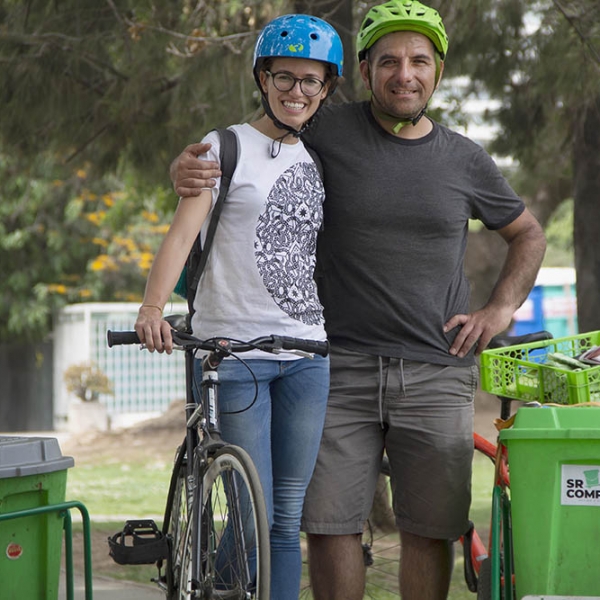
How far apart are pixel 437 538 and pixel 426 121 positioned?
1.42 metres

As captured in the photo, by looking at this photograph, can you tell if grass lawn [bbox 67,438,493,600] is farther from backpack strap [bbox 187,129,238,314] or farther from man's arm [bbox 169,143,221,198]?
man's arm [bbox 169,143,221,198]

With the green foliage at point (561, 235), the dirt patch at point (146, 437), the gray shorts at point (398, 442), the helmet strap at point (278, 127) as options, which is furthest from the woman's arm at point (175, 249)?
the green foliage at point (561, 235)

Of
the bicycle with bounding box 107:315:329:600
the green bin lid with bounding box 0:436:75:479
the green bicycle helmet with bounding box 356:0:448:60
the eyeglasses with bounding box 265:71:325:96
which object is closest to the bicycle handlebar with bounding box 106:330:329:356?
the bicycle with bounding box 107:315:329:600

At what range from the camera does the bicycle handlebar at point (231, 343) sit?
3.22 m

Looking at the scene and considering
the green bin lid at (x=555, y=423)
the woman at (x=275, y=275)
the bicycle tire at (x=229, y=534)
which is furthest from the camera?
the woman at (x=275, y=275)

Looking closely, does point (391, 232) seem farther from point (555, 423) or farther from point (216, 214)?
point (555, 423)

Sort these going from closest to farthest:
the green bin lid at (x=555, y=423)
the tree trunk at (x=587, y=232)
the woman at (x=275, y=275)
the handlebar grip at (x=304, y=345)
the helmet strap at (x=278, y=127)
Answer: the green bin lid at (x=555, y=423), the handlebar grip at (x=304, y=345), the woman at (x=275, y=275), the helmet strap at (x=278, y=127), the tree trunk at (x=587, y=232)

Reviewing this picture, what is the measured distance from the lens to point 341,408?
3.80 metres

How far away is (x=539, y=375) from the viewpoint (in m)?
3.49

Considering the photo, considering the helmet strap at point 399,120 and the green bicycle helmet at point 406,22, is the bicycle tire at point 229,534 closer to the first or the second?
the helmet strap at point 399,120

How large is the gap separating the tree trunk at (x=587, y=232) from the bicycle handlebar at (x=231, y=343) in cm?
443

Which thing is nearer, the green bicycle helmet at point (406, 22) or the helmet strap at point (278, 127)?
the helmet strap at point (278, 127)

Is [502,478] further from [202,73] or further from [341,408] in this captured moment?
[202,73]

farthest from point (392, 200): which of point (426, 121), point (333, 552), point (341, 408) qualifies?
point (333, 552)
